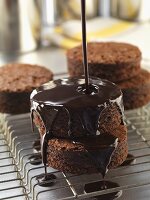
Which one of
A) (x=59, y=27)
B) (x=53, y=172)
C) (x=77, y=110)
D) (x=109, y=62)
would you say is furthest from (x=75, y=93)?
(x=59, y=27)

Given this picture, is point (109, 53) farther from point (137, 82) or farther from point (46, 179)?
point (46, 179)

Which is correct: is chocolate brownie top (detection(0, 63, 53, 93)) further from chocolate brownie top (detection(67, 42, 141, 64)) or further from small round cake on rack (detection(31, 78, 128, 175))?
small round cake on rack (detection(31, 78, 128, 175))

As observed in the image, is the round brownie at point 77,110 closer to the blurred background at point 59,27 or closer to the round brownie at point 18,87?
the round brownie at point 18,87

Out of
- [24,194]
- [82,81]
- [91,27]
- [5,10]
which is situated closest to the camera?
[24,194]

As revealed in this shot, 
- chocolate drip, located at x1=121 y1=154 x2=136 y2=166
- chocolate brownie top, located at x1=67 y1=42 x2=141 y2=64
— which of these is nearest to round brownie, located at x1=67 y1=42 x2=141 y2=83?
chocolate brownie top, located at x1=67 y1=42 x2=141 y2=64

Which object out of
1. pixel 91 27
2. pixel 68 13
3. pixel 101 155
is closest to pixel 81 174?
pixel 101 155

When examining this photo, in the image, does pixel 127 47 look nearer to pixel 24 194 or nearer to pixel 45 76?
pixel 45 76

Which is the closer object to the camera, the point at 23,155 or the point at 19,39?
the point at 23,155
